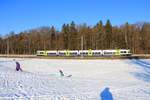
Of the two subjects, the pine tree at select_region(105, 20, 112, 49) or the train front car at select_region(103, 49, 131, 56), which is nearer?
the train front car at select_region(103, 49, 131, 56)

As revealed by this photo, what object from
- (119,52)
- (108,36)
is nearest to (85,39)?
(108,36)

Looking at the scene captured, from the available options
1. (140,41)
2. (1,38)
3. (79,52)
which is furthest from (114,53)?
(1,38)

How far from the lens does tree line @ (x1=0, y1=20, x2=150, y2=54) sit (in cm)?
11325

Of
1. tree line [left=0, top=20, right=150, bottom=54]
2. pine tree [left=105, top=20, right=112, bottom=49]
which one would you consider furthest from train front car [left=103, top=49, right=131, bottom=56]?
pine tree [left=105, top=20, right=112, bottom=49]

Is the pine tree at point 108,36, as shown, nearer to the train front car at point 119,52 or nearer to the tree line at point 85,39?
the tree line at point 85,39

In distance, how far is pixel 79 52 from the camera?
292 feet

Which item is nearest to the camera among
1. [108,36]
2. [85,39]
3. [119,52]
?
[119,52]

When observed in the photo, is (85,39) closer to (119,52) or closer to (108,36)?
(108,36)

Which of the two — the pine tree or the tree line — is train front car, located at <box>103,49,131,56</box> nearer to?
the tree line

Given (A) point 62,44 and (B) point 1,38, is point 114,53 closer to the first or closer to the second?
(A) point 62,44

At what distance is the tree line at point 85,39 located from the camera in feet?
372

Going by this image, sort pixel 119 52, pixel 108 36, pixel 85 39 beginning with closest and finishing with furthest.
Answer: pixel 119 52, pixel 108 36, pixel 85 39

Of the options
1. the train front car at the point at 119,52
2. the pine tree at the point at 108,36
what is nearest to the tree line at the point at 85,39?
the pine tree at the point at 108,36

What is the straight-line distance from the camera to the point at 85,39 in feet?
405
